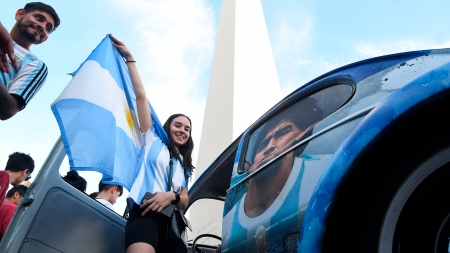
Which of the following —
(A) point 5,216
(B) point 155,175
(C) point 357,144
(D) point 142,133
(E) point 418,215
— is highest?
(D) point 142,133

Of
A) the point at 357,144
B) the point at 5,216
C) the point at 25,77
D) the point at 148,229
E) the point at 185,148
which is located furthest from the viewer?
the point at 5,216

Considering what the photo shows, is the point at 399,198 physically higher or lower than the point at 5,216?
lower

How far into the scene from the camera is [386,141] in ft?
4.23

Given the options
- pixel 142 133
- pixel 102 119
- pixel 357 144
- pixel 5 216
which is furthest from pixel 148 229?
pixel 5 216

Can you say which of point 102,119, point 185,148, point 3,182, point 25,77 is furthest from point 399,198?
point 3,182

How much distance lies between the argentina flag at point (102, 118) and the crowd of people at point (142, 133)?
0.45ft

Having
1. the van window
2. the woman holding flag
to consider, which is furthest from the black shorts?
the van window

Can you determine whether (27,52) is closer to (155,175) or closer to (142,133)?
(142,133)

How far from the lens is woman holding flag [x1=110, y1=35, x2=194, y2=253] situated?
7.32 feet

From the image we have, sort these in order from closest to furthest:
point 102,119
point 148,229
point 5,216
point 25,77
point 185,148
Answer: point 148,229 → point 25,77 → point 102,119 → point 185,148 → point 5,216

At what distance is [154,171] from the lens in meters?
2.56

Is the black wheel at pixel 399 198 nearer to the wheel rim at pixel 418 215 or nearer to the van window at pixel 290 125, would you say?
the wheel rim at pixel 418 215

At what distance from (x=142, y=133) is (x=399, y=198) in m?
1.86

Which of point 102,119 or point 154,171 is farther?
point 102,119
